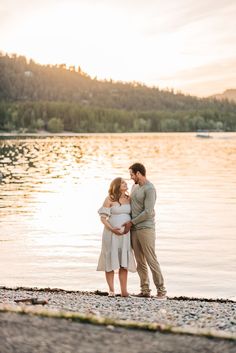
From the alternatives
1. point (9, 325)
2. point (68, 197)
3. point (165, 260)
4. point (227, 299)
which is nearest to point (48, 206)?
point (68, 197)

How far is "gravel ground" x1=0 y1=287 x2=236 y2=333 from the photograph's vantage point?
10367mm

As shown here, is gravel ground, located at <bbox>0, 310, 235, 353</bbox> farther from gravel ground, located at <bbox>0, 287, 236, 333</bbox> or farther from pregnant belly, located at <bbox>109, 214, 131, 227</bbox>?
pregnant belly, located at <bbox>109, 214, 131, 227</bbox>

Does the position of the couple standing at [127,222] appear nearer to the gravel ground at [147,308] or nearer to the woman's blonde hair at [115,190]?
the woman's blonde hair at [115,190]

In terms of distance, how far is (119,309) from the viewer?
38.7ft

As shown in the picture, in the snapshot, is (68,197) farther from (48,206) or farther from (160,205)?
(160,205)

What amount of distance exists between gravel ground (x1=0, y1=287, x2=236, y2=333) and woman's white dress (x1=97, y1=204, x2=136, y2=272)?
72 cm

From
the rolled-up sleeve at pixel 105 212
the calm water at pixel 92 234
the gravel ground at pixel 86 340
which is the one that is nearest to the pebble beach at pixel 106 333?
the gravel ground at pixel 86 340

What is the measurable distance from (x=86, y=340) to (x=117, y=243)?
528 cm

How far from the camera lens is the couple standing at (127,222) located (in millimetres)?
13164

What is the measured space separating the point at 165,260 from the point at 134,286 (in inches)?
155

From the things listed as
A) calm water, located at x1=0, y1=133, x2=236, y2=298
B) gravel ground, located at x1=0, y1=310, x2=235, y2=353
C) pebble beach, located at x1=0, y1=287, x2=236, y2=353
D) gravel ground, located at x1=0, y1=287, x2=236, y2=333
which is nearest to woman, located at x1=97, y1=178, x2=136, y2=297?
gravel ground, located at x1=0, y1=287, x2=236, y2=333

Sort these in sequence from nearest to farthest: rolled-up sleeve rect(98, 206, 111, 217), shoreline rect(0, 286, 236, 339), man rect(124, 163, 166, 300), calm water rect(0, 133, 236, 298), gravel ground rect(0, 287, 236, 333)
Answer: shoreline rect(0, 286, 236, 339) → gravel ground rect(0, 287, 236, 333) → man rect(124, 163, 166, 300) → rolled-up sleeve rect(98, 206, 111, 217) → calm water rect(0, 133, 236, 298)

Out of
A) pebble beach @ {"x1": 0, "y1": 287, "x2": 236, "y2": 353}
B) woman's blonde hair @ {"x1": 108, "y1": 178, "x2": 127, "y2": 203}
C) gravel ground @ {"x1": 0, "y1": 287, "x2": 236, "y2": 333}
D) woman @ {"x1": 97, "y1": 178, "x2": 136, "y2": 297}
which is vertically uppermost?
woman's blonde hair @ {"x1": 108, "y1": 178, "x2": 127, "y2": 203}

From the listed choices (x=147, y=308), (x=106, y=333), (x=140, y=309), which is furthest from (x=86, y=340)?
(x=147, y=308)
